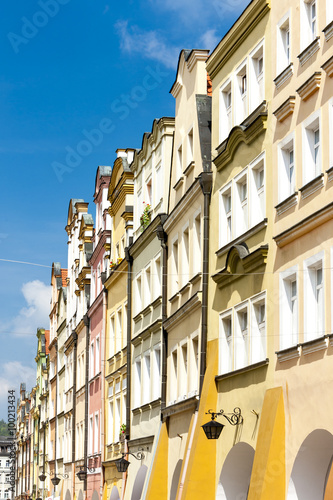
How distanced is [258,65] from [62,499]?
124 ft

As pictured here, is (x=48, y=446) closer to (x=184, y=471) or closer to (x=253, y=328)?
(x=184, y=471)

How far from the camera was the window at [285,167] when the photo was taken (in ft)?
70.5

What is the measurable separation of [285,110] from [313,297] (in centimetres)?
456

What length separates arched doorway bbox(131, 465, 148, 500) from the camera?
3428 cm

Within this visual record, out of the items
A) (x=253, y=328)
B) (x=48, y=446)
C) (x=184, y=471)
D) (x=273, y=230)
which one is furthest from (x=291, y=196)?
(x=48, y=446)

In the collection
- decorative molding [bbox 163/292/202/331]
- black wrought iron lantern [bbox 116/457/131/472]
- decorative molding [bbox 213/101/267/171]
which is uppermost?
decorative molding [bbox 213/101/267/171]

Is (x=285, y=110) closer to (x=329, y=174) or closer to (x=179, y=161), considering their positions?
(x=329, y=174)

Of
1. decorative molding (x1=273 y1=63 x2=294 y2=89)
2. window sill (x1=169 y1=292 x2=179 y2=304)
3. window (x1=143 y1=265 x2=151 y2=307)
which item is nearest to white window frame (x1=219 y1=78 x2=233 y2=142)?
decorative molding (x1=273 y1=63 x2=294 y2=89)

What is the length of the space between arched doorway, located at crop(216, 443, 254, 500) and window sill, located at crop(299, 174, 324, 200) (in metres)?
7.33

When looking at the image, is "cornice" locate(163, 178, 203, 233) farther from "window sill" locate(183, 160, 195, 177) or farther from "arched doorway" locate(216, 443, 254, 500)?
"arched doorway" locate(216, 443, 254, 500)

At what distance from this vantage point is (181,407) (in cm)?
2853

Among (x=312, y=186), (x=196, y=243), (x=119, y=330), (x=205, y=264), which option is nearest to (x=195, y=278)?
(x=205, y=264)

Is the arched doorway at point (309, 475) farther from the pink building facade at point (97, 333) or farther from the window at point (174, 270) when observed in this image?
the pink building facade at point (97, 333)

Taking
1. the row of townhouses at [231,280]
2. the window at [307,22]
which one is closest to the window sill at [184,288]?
the row of townhouses at [231,280]
